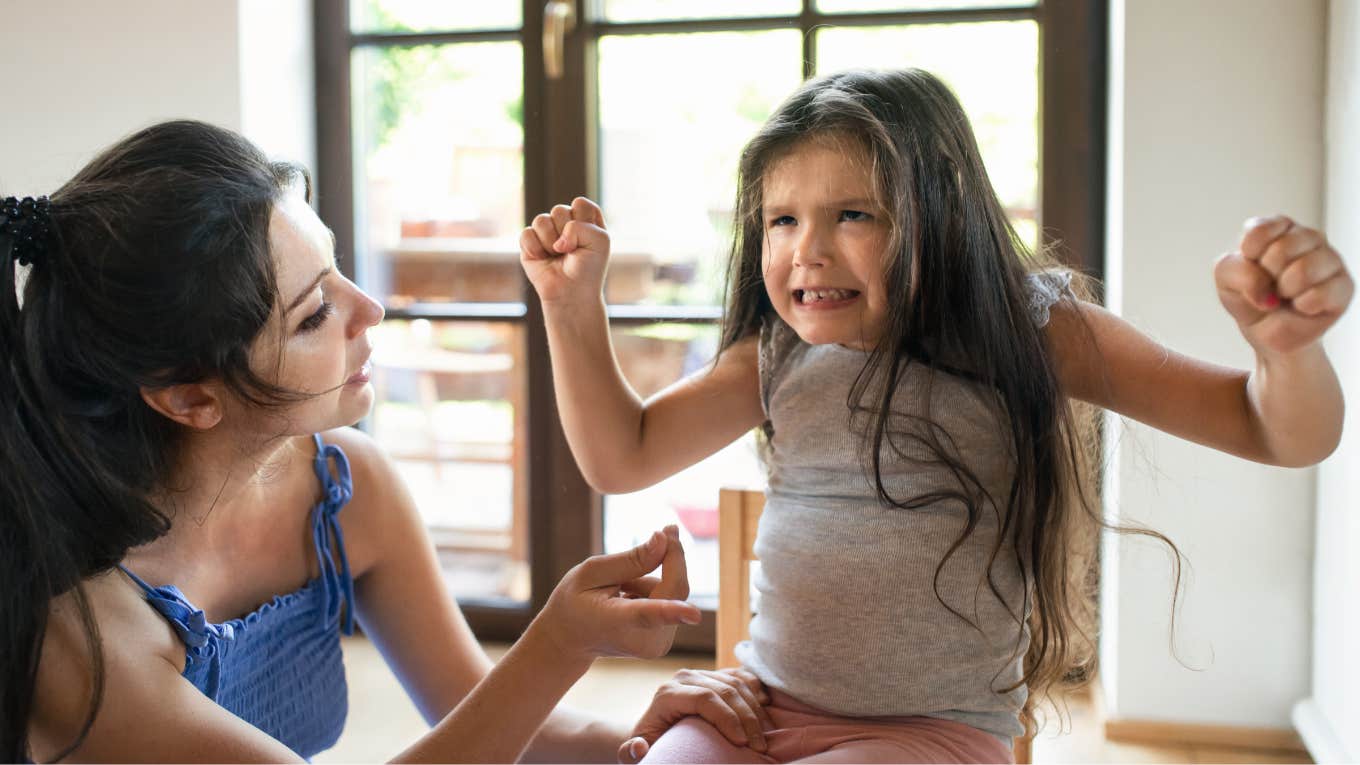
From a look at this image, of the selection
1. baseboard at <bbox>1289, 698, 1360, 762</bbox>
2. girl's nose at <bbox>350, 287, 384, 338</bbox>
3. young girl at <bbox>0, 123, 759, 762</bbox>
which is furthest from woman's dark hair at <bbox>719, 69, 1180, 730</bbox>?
baseboard at <bbox>1289, 698, 1360, 762</bbox>

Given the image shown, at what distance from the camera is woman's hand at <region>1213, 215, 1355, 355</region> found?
826 mm

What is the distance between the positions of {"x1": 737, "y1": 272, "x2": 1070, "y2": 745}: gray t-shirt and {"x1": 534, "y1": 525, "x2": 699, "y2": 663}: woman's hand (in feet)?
0.54

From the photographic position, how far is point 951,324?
44.3 inches

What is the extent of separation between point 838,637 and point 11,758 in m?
0.68

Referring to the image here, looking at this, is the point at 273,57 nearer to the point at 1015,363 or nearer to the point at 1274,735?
the point at 1015,363

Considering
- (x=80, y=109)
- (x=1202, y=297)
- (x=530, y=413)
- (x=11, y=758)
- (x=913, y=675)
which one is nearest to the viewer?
(x=11, y=758)

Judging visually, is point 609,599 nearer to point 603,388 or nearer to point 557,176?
point 603,388

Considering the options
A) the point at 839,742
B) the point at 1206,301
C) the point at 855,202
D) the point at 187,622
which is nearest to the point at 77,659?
the point at 187,622

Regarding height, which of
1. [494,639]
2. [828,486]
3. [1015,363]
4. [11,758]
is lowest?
[494,639]

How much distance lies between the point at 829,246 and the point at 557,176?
138cm

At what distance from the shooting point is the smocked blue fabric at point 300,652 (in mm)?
1155

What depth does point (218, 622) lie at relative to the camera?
120 centimetres

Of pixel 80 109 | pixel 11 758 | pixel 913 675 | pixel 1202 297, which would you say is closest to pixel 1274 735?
pixel 1202 297

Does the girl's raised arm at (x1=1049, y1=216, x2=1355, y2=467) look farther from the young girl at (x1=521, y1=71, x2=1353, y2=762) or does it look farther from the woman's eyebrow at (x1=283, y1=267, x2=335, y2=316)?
the woman's eyebrow at (x1=283, y1=267, x2=335, y2=316)
